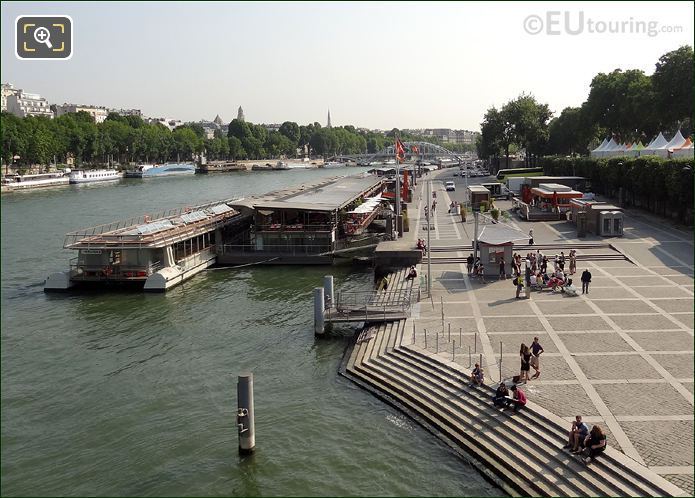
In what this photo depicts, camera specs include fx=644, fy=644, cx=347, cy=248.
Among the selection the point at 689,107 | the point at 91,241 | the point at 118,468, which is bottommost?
the point at 118,468

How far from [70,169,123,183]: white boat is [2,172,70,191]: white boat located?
73.9 inches

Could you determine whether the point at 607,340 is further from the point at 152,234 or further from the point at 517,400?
the point at 152,234

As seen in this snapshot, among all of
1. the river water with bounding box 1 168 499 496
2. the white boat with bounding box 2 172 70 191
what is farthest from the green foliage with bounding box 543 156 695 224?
the white boat with bounding box 2 172 70 191

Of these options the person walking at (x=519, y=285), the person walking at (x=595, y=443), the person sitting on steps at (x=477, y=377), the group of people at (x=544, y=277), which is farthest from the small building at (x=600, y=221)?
the person walking at (x=595, y=443)

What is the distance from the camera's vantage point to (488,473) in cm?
1928

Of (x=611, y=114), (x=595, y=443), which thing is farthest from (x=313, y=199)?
(x=611, y=114)

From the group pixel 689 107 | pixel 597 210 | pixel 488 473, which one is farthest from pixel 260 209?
pixel 689 107

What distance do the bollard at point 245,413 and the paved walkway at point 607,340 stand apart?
878 centimetres

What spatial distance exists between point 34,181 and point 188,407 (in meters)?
121

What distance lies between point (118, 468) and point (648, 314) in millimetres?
24097

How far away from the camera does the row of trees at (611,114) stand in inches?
3108

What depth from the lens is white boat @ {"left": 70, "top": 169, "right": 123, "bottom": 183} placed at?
141m

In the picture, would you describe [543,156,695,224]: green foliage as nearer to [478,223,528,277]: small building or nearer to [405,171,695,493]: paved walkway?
[405,171,695,493]: paved walkway

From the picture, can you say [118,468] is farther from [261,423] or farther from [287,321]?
[287,321]
